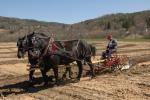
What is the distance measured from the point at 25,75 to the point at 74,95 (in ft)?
19.9

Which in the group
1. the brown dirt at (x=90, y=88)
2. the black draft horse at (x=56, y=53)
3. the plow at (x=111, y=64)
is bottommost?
the brown dirt at (x=90, y=88)

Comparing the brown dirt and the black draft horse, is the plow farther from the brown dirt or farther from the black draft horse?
the black draft horse

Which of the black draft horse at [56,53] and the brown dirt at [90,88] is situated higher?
the black draft horse at [56,53]

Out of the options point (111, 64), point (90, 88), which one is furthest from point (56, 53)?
point (111, 64)

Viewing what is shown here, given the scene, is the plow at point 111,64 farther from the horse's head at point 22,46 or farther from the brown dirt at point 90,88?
the horse's head at point 22,46

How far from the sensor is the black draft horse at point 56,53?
47.4ft

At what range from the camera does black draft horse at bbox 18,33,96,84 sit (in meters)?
14.5

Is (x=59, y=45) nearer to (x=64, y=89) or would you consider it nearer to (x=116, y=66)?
(x=64, y=89)

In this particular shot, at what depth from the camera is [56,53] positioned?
15.0 metres

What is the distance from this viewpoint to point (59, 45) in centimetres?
1552

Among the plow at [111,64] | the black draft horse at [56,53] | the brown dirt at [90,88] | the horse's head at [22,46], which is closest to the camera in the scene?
the brown dirt at [90,88]

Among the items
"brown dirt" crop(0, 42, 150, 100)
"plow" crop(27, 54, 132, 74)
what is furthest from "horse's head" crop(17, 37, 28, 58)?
"plow" crop(27, 54, 132, 74)

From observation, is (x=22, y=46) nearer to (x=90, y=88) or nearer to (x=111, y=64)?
(x=90, y=88)

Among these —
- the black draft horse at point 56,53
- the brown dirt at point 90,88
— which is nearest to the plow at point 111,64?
the brown dirt at point 90,88
